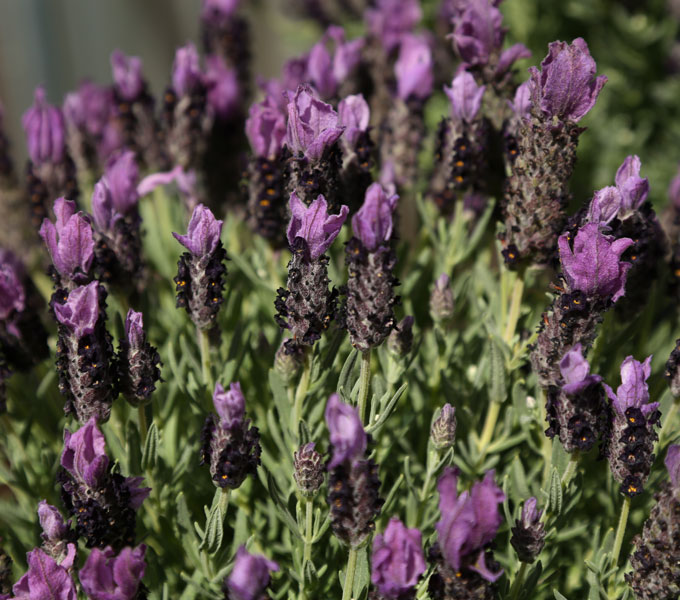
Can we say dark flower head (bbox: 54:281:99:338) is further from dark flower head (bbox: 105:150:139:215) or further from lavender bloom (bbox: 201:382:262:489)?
dark flower head (bbox: 105:150:139:215)

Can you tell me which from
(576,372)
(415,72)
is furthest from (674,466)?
(415,72)

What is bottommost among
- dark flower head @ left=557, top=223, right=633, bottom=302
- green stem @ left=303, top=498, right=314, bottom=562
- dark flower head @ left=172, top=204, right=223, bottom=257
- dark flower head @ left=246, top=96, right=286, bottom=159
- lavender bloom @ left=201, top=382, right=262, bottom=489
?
green stem @ left=303, top=498, right=314, bottom=562

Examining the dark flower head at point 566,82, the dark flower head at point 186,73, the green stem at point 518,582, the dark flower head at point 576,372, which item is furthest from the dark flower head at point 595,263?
the dark flower head at point 186,73

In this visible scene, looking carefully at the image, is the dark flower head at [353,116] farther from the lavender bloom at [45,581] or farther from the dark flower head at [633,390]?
the lavender bloom at [45,581]

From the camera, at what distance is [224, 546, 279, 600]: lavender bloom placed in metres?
0.93

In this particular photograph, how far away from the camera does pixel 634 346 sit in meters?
1.66

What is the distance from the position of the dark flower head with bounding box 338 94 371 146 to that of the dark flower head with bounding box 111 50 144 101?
873 millimetres

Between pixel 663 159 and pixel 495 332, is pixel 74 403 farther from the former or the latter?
pixel 663 159

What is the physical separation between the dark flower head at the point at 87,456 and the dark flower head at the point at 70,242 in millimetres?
309

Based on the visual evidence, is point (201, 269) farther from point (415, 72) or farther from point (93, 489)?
point (415, 72)

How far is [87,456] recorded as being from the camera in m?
1.09

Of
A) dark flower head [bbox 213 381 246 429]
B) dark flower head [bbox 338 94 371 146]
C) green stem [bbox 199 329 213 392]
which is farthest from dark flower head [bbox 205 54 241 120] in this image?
dark flower head [bbox 213 381 246 429]

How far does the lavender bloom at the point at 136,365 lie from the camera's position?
3.96ft

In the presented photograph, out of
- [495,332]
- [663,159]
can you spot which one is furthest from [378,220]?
[663,159]
